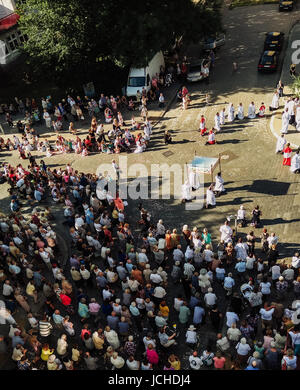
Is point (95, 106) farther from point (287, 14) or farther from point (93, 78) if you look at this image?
point (287, 14)

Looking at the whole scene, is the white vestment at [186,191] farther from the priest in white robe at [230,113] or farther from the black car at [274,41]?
the black car at [274,41]

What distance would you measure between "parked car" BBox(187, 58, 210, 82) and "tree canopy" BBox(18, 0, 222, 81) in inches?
72.1

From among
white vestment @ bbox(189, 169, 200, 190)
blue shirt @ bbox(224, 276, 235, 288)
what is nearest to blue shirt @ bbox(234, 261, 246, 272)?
blue shirt @ bbox(224, 276, 235, 288)

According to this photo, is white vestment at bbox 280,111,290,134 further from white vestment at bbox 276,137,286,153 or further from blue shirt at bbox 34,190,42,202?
blue shirt at bbox 34,190,42,202

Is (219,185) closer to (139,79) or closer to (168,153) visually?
(168,153)

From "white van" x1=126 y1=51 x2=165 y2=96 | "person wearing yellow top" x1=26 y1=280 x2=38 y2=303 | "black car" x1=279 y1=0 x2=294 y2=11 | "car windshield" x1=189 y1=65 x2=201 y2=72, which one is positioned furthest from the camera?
"black car" x1=279 y1=0 x2=294 y2=11

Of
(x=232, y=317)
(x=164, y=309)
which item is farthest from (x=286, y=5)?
(x=164, y=309)

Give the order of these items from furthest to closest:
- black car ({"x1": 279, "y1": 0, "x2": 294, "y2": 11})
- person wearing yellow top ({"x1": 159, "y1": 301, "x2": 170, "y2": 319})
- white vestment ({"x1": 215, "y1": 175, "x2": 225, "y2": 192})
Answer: black car ({"x1": 279, "y1": 0, "x2": 294, "y2": 11}), white vestment ({"x1": 215, "y1": 175, "x2": 225, "y2": 192}), person wearing yellow top ({"x1": 159, "y1": 301, "x2": 170, "y2": 319})

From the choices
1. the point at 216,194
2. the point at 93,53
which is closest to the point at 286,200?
the point at 216,194

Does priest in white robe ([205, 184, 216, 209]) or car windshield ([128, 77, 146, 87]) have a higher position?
car windshield ([128, 77, 146, 87])

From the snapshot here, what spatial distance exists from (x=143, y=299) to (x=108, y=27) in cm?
2087

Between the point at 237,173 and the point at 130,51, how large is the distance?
41.2 ft

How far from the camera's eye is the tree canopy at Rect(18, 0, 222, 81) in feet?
86.1

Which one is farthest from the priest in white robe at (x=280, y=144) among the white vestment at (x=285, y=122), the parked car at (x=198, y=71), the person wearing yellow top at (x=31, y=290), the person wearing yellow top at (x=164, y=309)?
the person wearing yellow top at (x=31, y=290)
